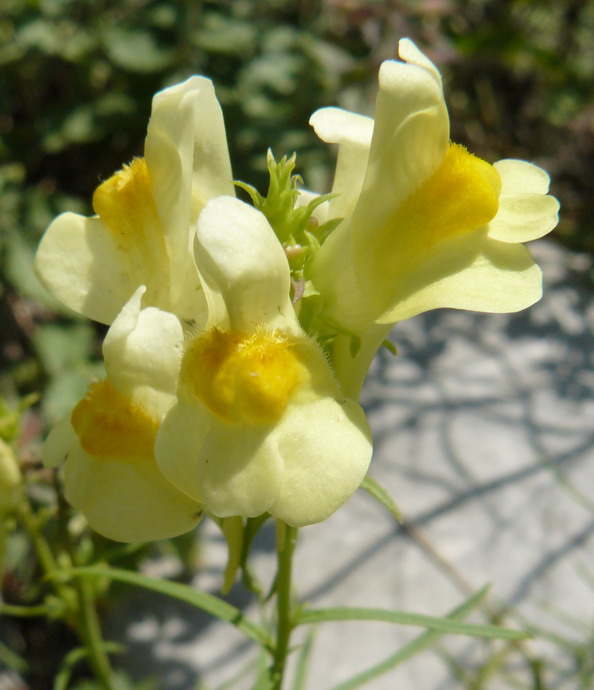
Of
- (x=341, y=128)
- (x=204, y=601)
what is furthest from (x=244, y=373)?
(x=204, y=601)

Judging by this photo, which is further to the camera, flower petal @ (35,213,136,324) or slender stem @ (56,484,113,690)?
slender stem @ (56,484,113,690)

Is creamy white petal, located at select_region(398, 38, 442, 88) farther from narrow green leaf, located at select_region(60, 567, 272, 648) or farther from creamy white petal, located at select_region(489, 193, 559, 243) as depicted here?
narrow green leaf, located at select_region(60, 567, 272, 648)

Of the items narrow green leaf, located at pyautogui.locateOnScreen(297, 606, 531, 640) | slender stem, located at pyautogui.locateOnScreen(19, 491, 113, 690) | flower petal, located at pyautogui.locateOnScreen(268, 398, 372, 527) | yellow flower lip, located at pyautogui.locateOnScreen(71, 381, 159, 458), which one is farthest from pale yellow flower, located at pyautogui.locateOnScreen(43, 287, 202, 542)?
slender stem, located at pyautogui.locateOnScreen(19, 491, 113, 690)

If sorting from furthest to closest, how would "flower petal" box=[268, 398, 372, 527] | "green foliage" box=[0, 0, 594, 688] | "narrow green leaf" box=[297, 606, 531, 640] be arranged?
"green foliage" box=[0, 0, 594, 688]
"narrow green leaf" box=[297, 606, 531, 640]
"flower petal" box=[268, 398, 372, 527]

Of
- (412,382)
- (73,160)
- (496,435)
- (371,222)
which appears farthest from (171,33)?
(371,222)

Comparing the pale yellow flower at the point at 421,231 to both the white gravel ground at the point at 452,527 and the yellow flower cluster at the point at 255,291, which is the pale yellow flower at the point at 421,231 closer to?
the yellow flower cluster at the point at 255,291

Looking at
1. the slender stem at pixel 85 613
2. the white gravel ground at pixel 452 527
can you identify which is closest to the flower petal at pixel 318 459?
the slender stem at pixel 85 613

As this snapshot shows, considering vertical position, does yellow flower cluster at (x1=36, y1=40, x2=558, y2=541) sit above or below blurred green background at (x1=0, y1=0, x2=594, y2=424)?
above
